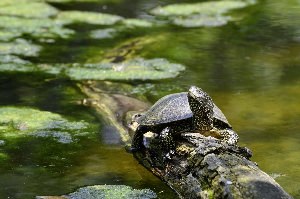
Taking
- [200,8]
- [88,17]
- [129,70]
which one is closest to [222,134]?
[129,70]

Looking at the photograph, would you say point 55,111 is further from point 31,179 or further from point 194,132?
point 194,132

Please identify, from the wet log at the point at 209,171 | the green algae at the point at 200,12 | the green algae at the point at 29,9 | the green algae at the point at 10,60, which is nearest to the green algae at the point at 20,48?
the green algae at the point at 10,60

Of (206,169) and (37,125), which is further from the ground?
(206,169)

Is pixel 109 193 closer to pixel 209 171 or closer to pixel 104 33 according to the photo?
pixel 209 171

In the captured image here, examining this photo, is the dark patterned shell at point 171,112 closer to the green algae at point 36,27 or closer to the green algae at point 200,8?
the green algae at point 36,27

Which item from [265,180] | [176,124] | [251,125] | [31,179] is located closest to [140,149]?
[176,124]

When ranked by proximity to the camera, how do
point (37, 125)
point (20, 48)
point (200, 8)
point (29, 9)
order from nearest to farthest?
point (37, 125) < point (20, 48) < point (29, 9) < point (200, 8)
